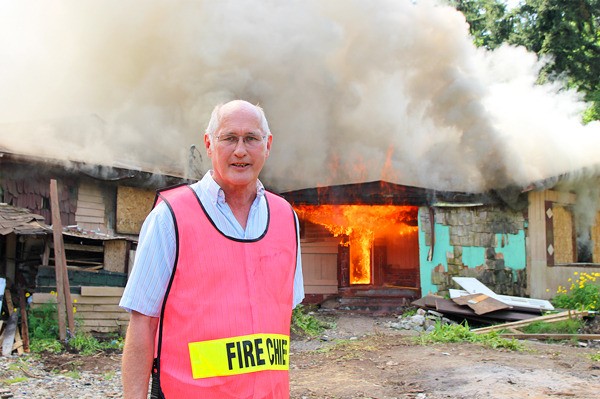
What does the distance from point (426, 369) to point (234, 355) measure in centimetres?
560

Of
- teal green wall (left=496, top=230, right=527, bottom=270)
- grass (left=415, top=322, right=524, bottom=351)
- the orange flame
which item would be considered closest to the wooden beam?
grass (left=415, top=322, right=524, bottom=351)

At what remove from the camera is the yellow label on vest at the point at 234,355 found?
1769 millimetres

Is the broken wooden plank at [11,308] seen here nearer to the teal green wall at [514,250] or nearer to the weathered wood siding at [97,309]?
the weathered wood siding at [97,309]

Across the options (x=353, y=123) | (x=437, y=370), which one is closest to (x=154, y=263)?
(x=437, y=370)

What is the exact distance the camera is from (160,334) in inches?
70.8

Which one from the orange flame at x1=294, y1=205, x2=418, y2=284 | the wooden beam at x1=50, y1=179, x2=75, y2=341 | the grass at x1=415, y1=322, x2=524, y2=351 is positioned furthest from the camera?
the orange flame at x1=294, y1=205, x2=418, y2=284

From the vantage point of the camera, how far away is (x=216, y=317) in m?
1.81

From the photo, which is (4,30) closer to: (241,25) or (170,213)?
(241,25)

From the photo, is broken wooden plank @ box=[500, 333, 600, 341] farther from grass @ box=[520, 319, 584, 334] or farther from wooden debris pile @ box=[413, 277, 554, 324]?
wooden debris pile @ box=[413, 277, 554, 324]

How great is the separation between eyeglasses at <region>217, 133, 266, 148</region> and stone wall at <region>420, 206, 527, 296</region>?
Answer: 1129 cm

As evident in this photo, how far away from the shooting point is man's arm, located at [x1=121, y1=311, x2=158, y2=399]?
1783mm

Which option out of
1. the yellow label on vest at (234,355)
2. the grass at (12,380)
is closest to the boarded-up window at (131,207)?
the grass at (12,380)

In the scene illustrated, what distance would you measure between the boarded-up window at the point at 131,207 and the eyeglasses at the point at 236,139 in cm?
954

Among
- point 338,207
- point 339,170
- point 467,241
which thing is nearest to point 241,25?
point 339,170
